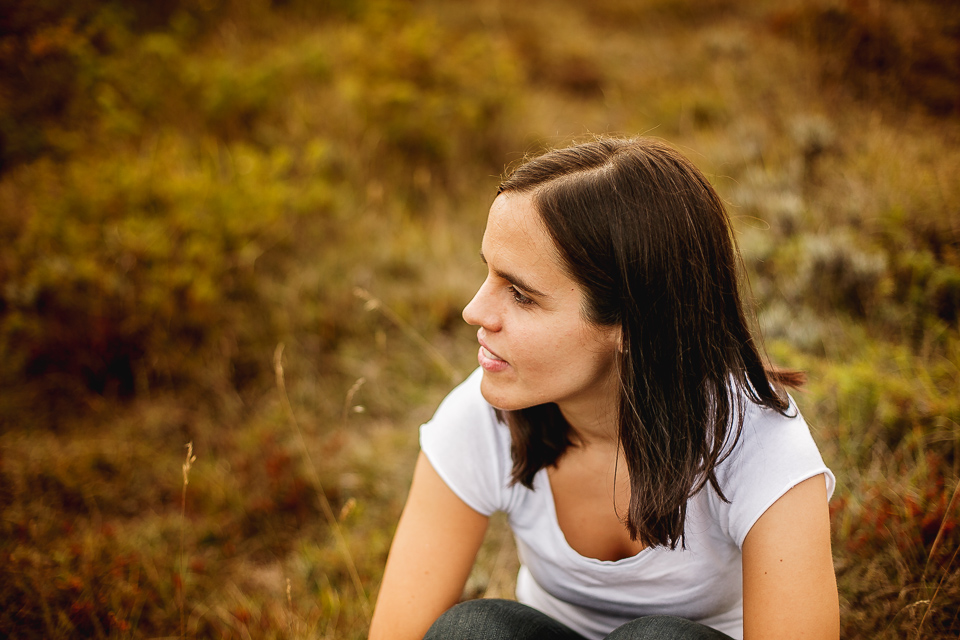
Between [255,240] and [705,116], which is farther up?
[705,116]

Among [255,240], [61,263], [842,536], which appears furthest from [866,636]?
[61,263]

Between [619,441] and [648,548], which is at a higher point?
[619,441]

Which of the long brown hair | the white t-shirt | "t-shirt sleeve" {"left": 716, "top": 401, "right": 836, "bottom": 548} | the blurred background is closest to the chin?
the white t-shirt

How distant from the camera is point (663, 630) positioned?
131cm

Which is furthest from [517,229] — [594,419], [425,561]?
[425,561]

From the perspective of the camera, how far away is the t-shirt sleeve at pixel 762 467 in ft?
4.24

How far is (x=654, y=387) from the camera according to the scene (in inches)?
55.3

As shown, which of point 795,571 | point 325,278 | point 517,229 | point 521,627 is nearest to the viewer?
point 795,571

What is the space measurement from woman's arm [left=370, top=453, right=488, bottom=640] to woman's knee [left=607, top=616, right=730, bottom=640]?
0.47 meters

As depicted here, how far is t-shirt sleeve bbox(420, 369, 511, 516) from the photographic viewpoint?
159 cm

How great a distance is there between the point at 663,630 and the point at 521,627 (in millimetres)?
376

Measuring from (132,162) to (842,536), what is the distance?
4.61 m

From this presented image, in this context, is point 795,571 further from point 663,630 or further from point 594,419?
point 594,419

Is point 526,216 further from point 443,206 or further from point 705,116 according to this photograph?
point 705,116
